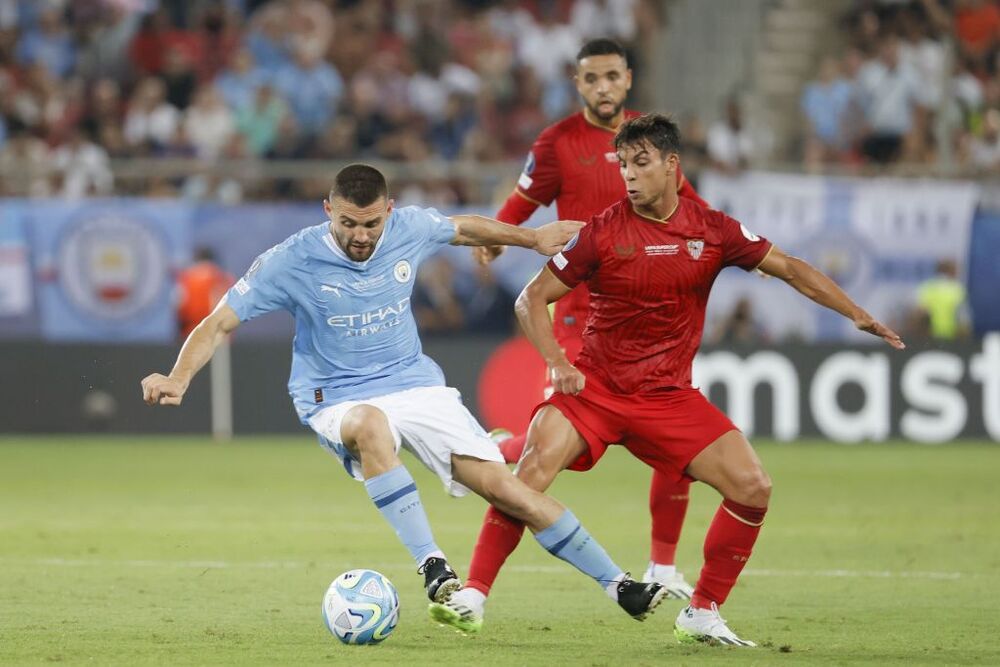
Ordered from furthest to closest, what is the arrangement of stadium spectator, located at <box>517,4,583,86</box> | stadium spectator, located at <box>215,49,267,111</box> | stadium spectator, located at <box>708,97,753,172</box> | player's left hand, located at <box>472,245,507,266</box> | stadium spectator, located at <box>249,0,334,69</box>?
stadium spectator, located at <box>517,4,583,86</box>, stadium spectator, located at <box>249,0,334,69</box>, stadium spectator, located at <box>215,49,267,111</box>, stadium spectator, located at <box>708,97,753,172</box>, player's left hand, located at <box>472,245,507,266</box>

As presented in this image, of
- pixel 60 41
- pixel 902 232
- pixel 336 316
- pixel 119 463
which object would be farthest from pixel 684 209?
pixel 60 41

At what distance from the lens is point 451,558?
32.5 ft

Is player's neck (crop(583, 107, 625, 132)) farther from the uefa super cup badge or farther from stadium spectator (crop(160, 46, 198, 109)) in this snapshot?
stadium spectator (crop(160, 46, 198, 109))

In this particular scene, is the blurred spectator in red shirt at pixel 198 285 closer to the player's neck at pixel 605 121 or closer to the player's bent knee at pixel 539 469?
the player's neck at pixel 605 121

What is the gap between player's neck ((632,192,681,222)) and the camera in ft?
24.3

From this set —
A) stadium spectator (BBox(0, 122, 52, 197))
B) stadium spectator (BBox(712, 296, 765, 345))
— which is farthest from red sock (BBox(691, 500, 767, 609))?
stadium spectator (BBox(0, 122, 52, 197))

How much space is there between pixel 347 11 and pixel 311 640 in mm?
15010

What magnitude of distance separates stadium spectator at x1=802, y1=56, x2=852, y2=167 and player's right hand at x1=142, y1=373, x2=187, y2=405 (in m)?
14.0

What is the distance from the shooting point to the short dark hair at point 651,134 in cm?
728

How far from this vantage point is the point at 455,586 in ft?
22.7

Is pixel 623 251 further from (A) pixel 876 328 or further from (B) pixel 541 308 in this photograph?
(A) pixel 876 328

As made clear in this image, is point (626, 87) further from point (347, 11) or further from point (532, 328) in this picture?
point (347, 11)

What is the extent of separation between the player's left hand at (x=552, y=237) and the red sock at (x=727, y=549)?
1389 mm

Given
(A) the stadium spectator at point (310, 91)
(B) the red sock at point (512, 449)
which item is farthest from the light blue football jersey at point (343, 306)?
(A) the stadium spectator at point (310, 91)
